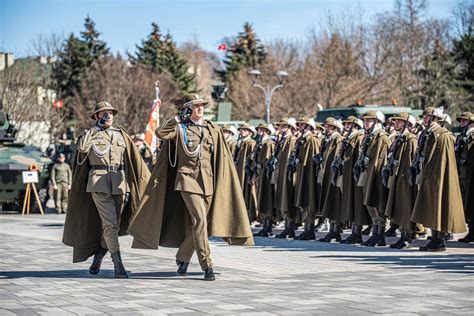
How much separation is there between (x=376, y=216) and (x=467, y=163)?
66.3 inches

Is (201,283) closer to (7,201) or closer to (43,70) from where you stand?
(7,201)

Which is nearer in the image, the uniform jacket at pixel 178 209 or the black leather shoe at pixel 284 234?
the uniform jacket at pixel 178 209

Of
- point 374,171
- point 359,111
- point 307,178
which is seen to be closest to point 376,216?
point 374,171

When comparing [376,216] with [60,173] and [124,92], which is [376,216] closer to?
[60,173]

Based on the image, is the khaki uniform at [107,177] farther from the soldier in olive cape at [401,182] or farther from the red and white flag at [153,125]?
the red and white flag at [153,125]

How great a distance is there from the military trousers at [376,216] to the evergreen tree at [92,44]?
55.0 metres

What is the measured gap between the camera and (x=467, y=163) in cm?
1672

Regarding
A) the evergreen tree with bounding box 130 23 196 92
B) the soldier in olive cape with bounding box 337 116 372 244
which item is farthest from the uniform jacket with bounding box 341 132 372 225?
the evergreen tree with bounding box 130 23 196 92

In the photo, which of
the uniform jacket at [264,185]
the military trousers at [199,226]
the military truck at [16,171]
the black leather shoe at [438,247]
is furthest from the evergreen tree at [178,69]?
the military trousers at [199,226]

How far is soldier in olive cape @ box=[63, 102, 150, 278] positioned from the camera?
1210 centimetres

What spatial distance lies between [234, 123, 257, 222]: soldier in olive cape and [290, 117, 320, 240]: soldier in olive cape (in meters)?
1.80

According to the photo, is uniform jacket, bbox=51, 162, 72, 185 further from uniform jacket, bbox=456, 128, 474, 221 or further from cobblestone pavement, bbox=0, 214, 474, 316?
uniform jacket, bbox=456, 128, 474, 221

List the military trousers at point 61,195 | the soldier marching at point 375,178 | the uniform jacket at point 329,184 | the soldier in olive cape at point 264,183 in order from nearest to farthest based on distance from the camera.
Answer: the soldier marching at point 375,178 < the uniform jacket at point 329,184 < the soldier in olive cape at point 264,183 < the military trousers at point 61,195

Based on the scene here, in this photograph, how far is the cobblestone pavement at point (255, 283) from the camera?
9383mm
